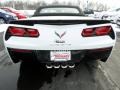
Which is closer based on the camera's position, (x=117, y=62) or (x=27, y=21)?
(x=27, y=21)

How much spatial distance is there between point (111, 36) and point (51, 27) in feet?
3.79

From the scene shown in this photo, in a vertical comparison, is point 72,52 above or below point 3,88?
above

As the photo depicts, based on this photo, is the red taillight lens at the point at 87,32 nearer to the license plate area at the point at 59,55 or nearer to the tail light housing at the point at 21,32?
the license plate area at the point at 59,55

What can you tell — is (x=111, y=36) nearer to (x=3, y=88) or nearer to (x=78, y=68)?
(x=78, y=68)

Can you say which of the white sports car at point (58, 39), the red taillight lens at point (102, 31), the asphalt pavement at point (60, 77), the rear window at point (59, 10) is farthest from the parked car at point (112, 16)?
the white sports car at point (58, 39)

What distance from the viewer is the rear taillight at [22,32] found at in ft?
16.5

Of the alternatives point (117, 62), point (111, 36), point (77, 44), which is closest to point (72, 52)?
point (77, 44)

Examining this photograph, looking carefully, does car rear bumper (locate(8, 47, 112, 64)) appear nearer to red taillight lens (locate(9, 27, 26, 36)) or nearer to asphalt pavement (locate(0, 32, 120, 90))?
red taillight lens (locate(9, 27, 26, 36))

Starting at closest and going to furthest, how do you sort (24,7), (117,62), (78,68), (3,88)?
1. (3,88)
2. (78,68)
3. (117,62)
4. (24,7)

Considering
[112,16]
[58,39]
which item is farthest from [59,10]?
[112,16]

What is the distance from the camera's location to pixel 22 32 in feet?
16.7

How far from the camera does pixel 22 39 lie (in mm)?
5098

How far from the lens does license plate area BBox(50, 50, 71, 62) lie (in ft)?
16.5

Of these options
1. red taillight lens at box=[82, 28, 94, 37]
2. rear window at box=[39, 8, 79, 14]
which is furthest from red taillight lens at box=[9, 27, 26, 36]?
rear window at box=[39, 8, 79, 14]
